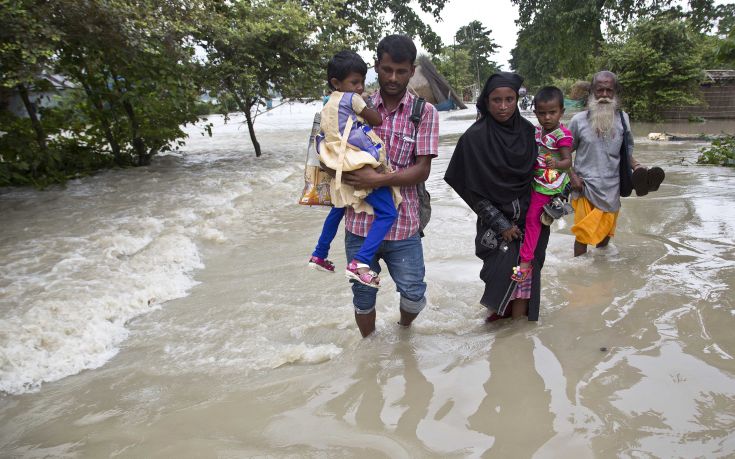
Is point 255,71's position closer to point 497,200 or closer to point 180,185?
point 180,185

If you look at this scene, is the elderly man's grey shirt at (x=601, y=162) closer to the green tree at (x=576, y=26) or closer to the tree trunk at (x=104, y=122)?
the tree trunk at (x=104, y=122)

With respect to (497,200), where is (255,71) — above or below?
above

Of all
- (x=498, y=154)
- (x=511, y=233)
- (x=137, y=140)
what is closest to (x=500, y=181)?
(x=498, y=154)

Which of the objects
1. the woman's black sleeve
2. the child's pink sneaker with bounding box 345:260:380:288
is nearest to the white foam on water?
the child's pink sneaker with bounding box 345:260:380:288

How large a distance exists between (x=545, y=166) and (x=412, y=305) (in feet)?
3.80

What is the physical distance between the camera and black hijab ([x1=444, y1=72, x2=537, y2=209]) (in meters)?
2.88

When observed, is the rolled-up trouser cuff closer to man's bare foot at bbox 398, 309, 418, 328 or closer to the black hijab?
man's bare foot at bbox 398, 309, 418, 328

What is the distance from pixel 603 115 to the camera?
4.01 meters

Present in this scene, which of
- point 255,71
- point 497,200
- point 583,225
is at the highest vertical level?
point 255,71

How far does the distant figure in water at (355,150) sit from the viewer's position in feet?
8.23

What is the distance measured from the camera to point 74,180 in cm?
848

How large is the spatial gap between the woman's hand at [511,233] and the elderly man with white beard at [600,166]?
4.40ft

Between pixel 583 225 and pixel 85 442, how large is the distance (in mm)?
3674

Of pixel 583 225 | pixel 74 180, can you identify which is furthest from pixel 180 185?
pixel 583 225
